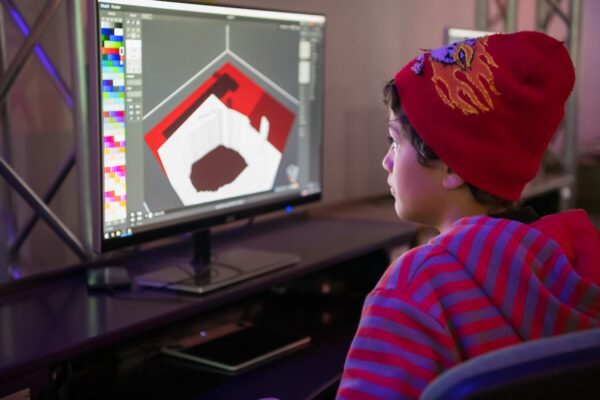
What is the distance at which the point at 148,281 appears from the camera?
4.73 feet

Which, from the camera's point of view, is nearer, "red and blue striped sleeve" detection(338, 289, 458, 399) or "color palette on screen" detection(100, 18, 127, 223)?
"red and blue striped sleeve" detection(338, 289, 458, 399)

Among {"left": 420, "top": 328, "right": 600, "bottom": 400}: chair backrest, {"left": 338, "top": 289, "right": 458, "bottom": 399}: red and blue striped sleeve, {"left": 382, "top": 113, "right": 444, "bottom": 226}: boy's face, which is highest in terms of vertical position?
{"left": 382, "top": 113, "right": 444, "bottom": 226}: boy's face

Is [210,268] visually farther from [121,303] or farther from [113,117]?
[113,117]

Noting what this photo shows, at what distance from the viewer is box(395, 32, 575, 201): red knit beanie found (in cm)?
99

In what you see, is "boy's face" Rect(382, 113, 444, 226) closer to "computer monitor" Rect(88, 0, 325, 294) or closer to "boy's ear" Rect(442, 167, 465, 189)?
"boy's ear" Rect(442, 167, 465, 189)

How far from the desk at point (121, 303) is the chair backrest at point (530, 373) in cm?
63

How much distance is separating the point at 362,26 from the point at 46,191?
134 centimetres

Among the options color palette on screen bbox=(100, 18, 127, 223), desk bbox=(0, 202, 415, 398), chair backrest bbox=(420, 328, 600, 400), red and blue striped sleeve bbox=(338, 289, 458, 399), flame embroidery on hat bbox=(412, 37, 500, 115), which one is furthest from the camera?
color palette on screen bbox=(100, 18, 127, 223)

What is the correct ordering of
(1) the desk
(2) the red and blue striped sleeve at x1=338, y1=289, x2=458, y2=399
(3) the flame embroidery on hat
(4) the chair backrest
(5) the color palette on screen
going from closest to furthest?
(4) the chair backrest < (2) the red and blue striped sleeve at x1=338, y1=289, x2=458, y2=399 < (3) the flame embroidery on hat < (1) the desk < (5) the color palette on screen

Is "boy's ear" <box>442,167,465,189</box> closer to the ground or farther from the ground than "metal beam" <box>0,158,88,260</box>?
farther from the ground

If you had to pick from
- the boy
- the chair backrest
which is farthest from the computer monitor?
the chair backrest

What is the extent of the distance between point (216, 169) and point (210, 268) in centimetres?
20

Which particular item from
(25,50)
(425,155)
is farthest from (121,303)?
(425,155)

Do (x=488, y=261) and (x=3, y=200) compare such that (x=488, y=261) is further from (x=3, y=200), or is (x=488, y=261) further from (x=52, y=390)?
(x=3, y=200)
